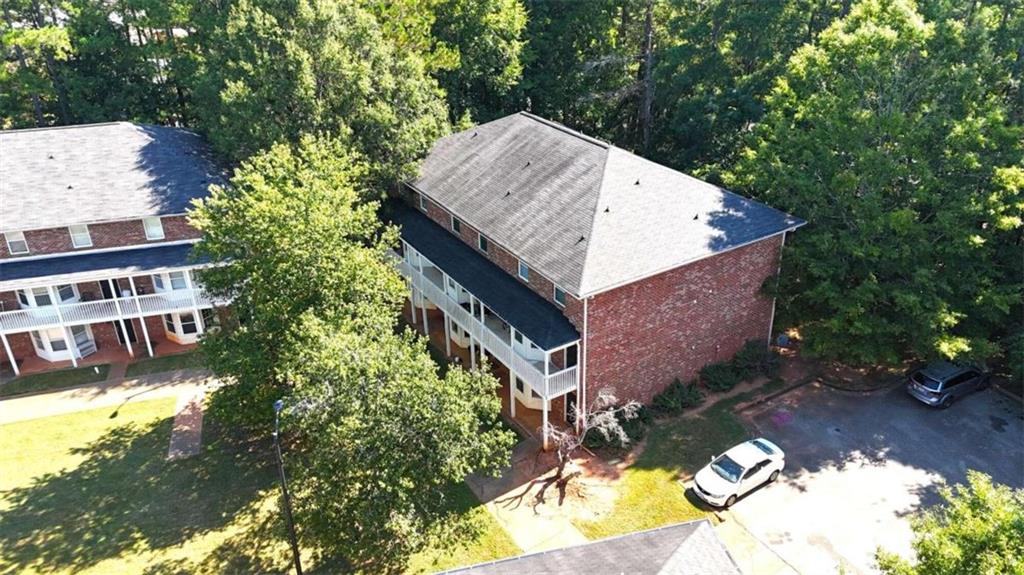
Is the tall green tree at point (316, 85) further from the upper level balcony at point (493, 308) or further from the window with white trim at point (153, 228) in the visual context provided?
the window with white trim at point (153, 228)

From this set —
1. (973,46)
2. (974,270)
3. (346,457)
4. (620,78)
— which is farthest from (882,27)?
(346,457)

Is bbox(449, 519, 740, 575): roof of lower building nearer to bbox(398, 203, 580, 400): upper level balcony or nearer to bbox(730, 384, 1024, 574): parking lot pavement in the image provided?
bbox(730, 384, 1024, 574): parking lot pavement

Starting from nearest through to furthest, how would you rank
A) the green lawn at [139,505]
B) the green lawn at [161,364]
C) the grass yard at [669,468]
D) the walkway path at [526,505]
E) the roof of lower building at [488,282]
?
the green lawn at [139,505]
the walkway path at [526,505]
the grass yard at [669,468]
the roof of lower building at [488,282]
the green lawn at [161,364]

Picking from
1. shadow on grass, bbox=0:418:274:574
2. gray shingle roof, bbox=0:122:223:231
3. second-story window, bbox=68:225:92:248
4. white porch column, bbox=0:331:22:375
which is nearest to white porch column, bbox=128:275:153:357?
second-story window, bbox=68:225:92:248

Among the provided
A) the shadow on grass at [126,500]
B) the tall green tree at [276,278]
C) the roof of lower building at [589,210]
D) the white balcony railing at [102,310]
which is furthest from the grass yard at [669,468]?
the white balcony railing at [102,310]

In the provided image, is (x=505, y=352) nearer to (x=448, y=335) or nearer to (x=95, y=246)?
A: (x=448, y=335)

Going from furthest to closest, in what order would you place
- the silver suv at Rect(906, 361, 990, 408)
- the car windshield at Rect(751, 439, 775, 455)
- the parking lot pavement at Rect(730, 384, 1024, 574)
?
the silver suv at Rect(906, 361, 990, 408) → the car windshield at Rect(751, 439, 775, 455) → the parking lot pavement at Rect(730, 384, 1024, 574)

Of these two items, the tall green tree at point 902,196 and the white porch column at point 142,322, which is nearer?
the tall green tree at point 902,196
